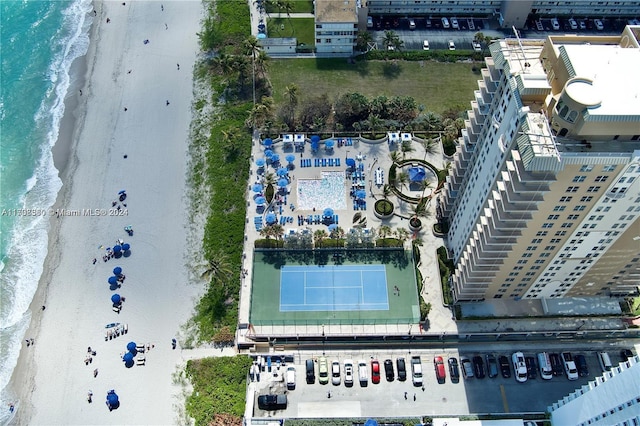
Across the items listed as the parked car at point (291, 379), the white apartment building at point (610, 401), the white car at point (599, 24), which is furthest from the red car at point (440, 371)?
the white car at point (599, 24)

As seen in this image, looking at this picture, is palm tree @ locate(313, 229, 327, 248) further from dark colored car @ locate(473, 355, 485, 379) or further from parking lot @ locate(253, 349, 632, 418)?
dark colored car @ locate(473, 355, 485, 379)

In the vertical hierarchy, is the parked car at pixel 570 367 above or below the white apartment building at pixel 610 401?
above

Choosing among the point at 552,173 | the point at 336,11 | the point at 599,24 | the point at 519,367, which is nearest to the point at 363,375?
the point at 519,367

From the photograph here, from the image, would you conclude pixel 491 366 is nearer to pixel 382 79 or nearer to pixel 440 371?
pixel 440 371

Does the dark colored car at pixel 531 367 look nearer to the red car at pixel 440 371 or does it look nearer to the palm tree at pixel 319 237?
the red car at pixel 440 371

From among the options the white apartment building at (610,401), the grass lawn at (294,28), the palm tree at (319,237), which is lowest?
the white apartment building at (610,401)

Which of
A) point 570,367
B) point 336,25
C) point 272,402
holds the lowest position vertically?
point 272,402
